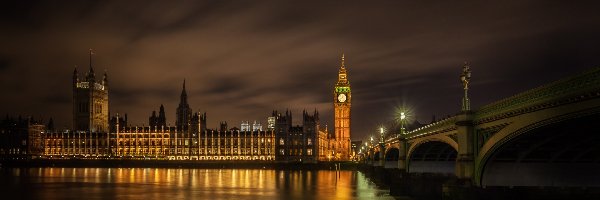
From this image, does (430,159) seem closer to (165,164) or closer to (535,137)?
(535,137)

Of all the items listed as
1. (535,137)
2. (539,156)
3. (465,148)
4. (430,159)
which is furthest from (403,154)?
(535,137)

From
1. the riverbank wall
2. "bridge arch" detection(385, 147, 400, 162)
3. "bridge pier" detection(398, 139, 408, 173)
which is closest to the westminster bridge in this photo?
"bridge pier" detection(398, 139, 408, 173)

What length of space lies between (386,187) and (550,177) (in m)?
40.3

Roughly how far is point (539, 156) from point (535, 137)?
7319 mm

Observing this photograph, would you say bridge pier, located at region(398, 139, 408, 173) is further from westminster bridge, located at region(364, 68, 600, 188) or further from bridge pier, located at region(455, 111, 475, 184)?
bridge pier, located at region(455, 111, 475, 184)

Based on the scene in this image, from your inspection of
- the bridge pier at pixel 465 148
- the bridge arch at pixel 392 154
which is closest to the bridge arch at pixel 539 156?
the bridge pier at pixel 465 148

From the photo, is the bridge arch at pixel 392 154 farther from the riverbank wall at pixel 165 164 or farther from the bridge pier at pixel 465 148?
the riverbank wall at pixel 165 164

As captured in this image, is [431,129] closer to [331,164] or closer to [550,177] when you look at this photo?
[550,177]

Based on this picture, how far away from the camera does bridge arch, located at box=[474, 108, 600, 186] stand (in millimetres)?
29625

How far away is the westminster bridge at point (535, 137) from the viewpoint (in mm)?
24484

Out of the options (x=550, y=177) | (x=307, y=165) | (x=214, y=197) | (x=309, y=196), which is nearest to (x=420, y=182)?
(x=309, y=196)

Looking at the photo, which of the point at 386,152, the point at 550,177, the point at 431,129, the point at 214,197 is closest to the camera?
the point at 550,177

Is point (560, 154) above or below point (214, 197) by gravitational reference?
above

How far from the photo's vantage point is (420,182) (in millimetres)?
66938
